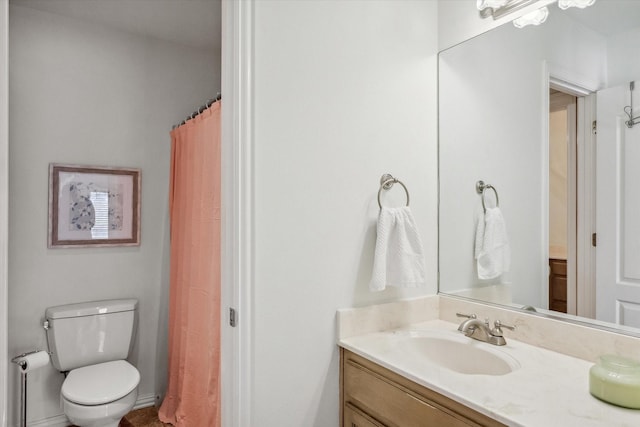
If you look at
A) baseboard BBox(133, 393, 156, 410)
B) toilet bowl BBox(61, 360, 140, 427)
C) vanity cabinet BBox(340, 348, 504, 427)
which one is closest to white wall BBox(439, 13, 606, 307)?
vanity cabinet BBox(340, 348, 504, 427)

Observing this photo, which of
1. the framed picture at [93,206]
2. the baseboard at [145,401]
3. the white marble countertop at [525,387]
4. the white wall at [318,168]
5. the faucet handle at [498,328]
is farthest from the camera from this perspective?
the baseboard at [145,401]

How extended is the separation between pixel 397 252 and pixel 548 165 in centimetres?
64

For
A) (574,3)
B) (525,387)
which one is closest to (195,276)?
(525,387)

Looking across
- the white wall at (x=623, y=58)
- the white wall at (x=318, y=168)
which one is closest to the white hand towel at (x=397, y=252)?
the white wall at (x=318, y=168)

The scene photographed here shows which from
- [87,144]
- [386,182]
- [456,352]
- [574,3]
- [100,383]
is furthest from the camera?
[87,144]

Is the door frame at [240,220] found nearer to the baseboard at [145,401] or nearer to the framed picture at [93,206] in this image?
the framed picture at [93,206]

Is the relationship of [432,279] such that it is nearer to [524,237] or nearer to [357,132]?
[524,237]

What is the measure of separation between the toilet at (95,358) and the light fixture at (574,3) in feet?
8.34

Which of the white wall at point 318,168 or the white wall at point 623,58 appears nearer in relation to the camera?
the white wall at point 623,58

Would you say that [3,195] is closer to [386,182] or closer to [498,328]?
[386,182]

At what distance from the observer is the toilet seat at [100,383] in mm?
1914

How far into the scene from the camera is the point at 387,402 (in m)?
1.25

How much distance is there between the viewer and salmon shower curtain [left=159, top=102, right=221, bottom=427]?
6.33 feet

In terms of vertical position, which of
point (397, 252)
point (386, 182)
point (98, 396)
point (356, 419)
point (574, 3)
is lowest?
point (98, 396)
